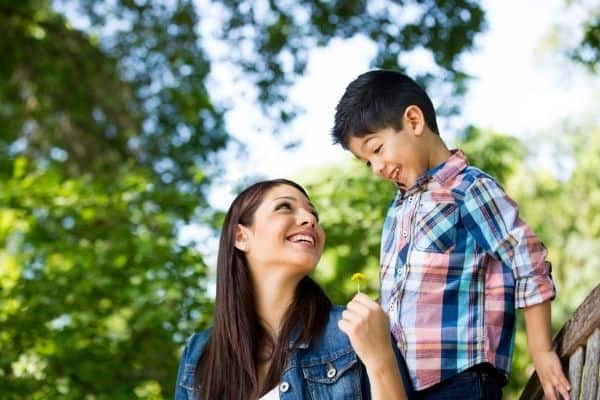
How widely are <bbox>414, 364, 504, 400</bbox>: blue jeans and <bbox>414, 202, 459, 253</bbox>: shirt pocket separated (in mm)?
308

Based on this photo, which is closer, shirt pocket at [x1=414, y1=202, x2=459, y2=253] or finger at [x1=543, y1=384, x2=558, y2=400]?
finger at [x1=543, y1=384, x2=558, y2=400]

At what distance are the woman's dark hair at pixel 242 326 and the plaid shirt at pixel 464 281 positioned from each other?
10.9 inches

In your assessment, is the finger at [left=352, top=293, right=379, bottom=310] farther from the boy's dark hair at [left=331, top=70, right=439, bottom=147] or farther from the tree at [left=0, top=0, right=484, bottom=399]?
the tree at [left=0, top=0, right=484, bottom=399]

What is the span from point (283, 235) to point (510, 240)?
624 millimetres

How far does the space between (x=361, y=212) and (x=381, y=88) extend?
2.36 meters

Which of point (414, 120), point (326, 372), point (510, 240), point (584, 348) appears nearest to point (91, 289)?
point (326, 372)

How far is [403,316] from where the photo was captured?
7.46 ft

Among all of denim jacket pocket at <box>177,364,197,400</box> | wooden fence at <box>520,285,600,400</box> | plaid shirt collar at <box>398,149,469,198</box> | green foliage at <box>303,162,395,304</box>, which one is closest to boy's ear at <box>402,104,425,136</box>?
plaid shirt collar at <box>398,149,469,198</box>

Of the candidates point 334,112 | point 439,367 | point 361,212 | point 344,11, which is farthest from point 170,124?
point 439,367

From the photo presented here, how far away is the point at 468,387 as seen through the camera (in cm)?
220

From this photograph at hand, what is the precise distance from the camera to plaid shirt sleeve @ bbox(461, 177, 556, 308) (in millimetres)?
2127

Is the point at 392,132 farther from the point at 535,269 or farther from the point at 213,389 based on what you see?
the point at 213,389

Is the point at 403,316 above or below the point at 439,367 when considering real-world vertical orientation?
above

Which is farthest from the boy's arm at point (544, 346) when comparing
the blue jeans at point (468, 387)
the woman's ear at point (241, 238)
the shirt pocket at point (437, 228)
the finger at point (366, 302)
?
the woman's ear at point (241, 238)
